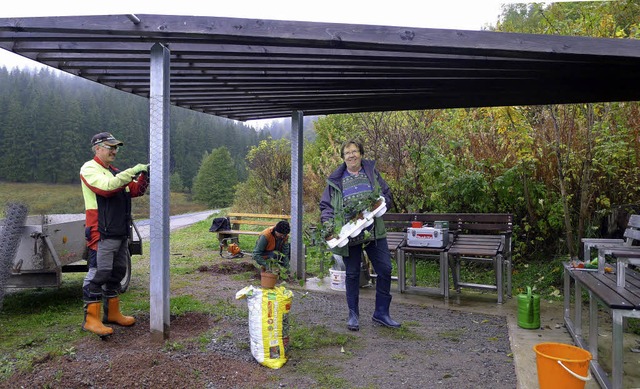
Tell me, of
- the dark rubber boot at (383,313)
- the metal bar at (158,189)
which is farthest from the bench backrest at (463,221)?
the metal bar at (158,189)

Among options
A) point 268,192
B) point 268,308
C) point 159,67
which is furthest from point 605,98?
point 268,192

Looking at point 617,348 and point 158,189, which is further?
point 158,189

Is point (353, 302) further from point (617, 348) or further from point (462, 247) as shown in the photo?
point (617, 348)

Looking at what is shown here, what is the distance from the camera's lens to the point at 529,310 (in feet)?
14.9

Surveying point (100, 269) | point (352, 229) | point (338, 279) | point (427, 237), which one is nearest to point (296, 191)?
point (338, 279)

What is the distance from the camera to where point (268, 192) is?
1850 centimetres

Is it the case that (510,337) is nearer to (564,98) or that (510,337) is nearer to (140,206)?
(564,98)

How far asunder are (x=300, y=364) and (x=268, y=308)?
529 mm

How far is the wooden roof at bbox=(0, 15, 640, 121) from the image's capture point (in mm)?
3336

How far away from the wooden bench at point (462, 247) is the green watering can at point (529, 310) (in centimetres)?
83

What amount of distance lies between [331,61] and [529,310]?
2949mm

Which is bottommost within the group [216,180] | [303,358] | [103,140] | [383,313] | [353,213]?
[303,358]

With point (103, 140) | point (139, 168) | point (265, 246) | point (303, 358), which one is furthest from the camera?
point (265, 246)

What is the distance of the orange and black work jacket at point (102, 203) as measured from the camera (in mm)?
4074
